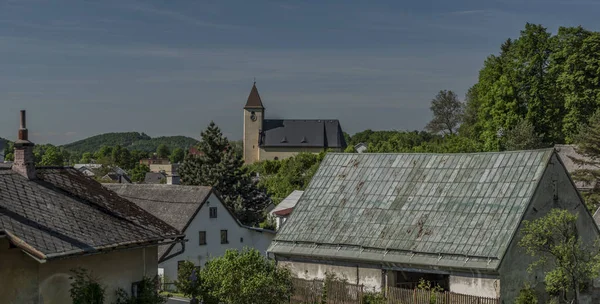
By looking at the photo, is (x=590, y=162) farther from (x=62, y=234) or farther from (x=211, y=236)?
(x=62, y=234)

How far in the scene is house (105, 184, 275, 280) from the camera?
121 feet

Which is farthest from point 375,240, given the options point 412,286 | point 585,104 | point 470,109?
point 470,109

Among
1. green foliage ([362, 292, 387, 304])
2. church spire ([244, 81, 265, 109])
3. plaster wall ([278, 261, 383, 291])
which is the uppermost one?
church spire ([244, 81, 265, 109])

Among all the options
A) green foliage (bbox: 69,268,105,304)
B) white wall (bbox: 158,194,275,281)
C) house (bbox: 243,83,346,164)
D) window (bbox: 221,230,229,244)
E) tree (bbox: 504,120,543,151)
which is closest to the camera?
green foliage (bbox: 69,268,105,304)

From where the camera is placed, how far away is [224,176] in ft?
177

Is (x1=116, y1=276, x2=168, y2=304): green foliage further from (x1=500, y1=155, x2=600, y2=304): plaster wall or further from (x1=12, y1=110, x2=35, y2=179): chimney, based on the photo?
(x1=500, y1=155, x2=600, y2=304): plaster wall

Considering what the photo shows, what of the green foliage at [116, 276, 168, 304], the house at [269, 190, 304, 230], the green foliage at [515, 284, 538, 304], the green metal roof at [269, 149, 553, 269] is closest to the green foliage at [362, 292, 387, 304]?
the green metal roof at [269, 149, 553, 269]

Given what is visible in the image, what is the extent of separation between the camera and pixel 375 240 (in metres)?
25.0

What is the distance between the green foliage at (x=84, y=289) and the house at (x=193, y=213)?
→ 19.2 m

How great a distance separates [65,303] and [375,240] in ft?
39.9

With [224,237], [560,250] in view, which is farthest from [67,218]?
[224,237]

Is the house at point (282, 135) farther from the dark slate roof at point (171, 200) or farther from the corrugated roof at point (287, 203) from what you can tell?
the dark slate roof at point (171, 200)

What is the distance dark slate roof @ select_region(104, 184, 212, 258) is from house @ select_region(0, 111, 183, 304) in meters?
17.5

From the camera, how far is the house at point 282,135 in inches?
5448
